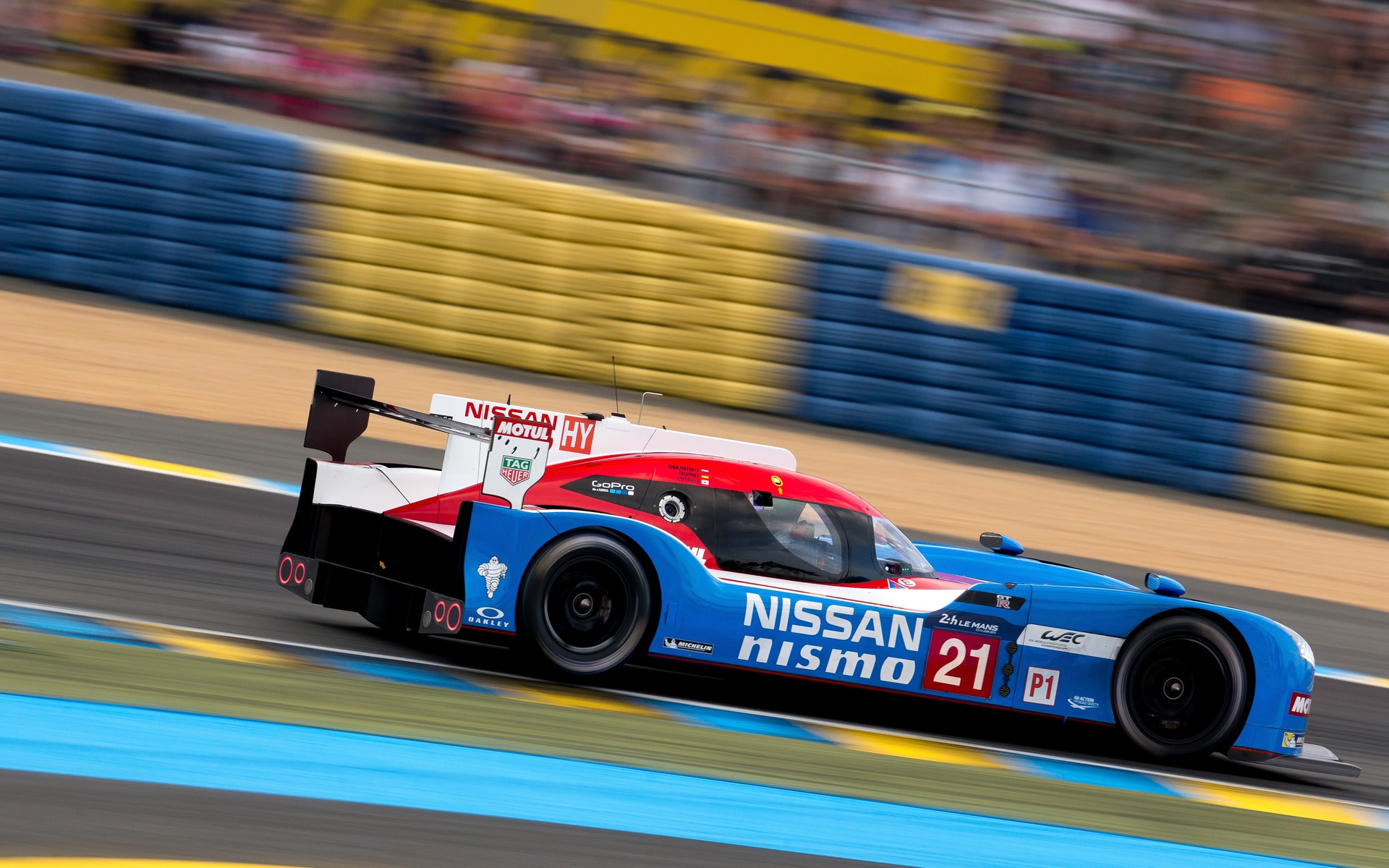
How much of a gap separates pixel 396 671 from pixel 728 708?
128 centimetres

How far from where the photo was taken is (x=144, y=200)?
12.4 m

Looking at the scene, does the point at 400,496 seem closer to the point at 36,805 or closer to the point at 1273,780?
the point at 36,805

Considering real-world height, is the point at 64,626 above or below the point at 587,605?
below

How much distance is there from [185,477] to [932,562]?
13.9ft

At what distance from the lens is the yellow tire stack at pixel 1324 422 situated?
12.7 metres

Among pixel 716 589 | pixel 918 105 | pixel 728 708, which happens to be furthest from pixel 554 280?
pixel 716 589

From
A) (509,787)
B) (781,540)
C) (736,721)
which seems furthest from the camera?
(781,540)

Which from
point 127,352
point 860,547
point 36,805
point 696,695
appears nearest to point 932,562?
point 860,547

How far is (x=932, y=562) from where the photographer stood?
22.0ft

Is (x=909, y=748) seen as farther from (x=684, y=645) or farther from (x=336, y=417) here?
(x=336, y=417)

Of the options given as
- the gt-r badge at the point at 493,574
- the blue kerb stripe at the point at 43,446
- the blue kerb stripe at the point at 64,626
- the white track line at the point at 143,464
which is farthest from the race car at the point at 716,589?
the blue kerb stripe at the point at 43,446

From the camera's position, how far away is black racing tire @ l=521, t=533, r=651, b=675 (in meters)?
5.33

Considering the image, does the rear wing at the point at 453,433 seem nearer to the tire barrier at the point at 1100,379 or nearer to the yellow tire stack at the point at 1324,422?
the tire barrier at the point at 1100,379

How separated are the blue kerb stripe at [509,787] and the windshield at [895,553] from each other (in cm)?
123
